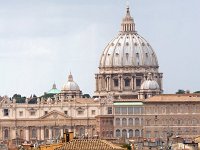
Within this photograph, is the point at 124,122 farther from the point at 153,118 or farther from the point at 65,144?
the point at 65,144

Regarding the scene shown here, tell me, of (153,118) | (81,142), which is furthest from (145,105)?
(81,142)

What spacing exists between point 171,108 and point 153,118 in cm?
338

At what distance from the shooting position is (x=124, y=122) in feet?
655

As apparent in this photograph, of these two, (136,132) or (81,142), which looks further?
(136,132)

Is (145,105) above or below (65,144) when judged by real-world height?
above

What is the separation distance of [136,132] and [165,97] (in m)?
9.34

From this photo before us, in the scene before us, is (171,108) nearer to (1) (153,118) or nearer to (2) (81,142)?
(1) (153,118)

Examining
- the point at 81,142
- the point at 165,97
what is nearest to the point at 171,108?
the point at 165,97

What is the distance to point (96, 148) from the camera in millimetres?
50469

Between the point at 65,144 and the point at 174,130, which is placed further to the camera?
the point at 174,130

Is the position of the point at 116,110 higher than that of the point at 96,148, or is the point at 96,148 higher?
the point at 116,110

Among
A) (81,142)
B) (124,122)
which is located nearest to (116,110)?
(124,122)

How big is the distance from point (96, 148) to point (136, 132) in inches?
5839

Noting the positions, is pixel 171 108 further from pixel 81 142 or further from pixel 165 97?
pixel 81 142
